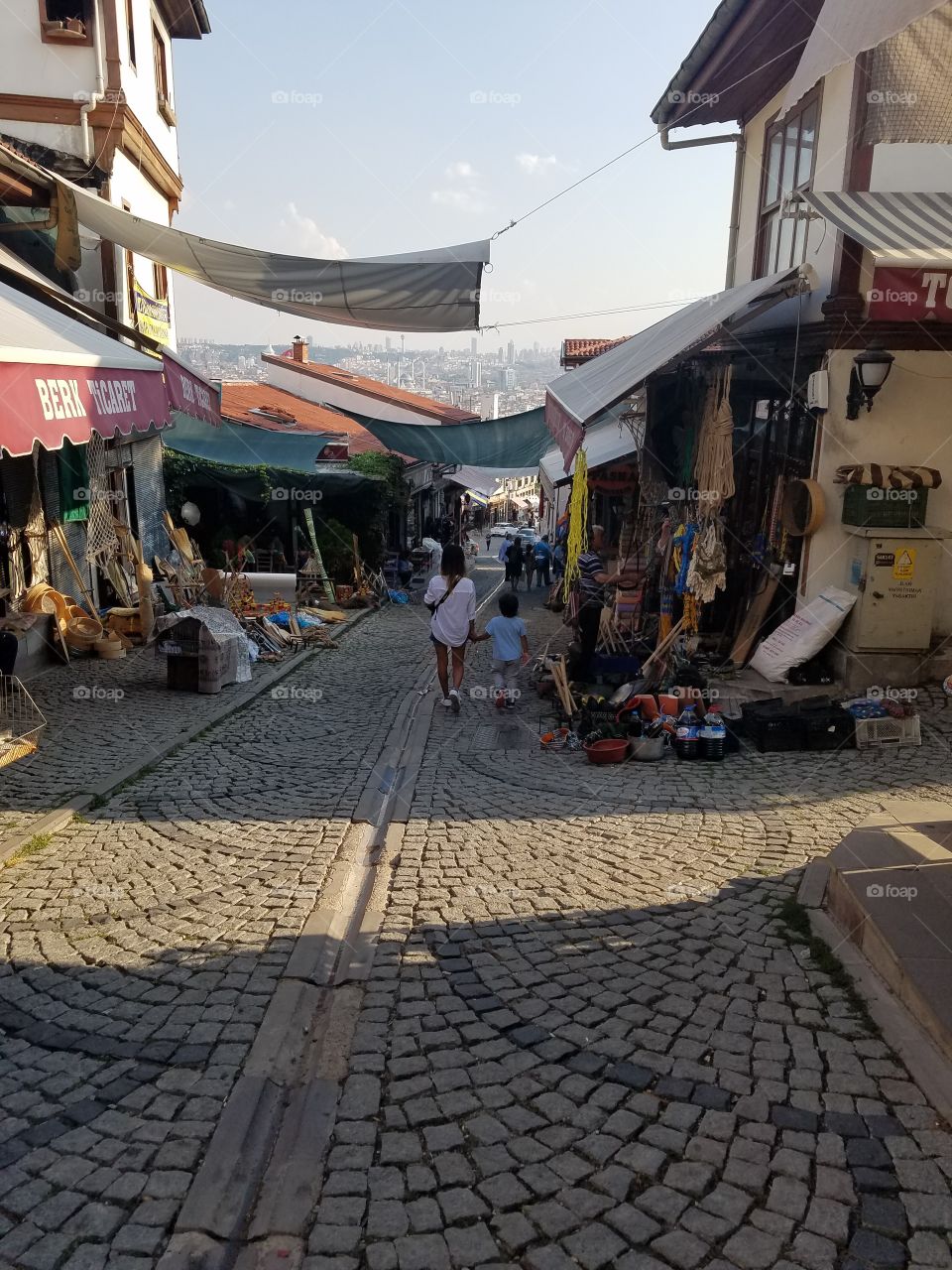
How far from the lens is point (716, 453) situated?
9891 millimetres

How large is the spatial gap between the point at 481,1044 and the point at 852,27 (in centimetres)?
408

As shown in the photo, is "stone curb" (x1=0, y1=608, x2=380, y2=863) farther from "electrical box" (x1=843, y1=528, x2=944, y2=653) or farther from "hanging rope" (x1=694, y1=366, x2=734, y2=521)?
"electrical box" (x1=843, y1=528, x2=944, y2=653)

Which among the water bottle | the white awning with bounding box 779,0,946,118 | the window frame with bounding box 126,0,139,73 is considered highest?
the window frame with bounding box 126,0,139,73

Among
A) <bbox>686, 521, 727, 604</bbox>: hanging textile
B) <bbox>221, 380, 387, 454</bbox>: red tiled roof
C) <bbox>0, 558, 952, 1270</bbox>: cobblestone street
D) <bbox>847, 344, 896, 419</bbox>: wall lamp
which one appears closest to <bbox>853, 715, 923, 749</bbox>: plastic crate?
<bbox>0, 558, 952, 1270</bbox>: cobblestone street

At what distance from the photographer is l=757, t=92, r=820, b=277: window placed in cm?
954

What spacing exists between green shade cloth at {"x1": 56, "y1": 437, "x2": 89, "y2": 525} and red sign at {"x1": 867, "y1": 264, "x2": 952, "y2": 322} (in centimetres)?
968

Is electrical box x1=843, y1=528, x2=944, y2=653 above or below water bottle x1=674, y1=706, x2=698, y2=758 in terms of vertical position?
above

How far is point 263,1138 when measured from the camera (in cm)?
327

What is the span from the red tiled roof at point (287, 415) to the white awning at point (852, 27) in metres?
16.9

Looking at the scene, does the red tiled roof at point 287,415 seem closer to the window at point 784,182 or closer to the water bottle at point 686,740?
the window at point 784,182

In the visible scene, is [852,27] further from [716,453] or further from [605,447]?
[605,447]

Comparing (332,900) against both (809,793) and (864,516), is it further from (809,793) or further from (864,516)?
(864,516)

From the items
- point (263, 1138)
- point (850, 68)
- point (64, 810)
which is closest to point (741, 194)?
point (850, 68)

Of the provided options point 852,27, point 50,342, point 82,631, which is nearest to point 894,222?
point 852,27
